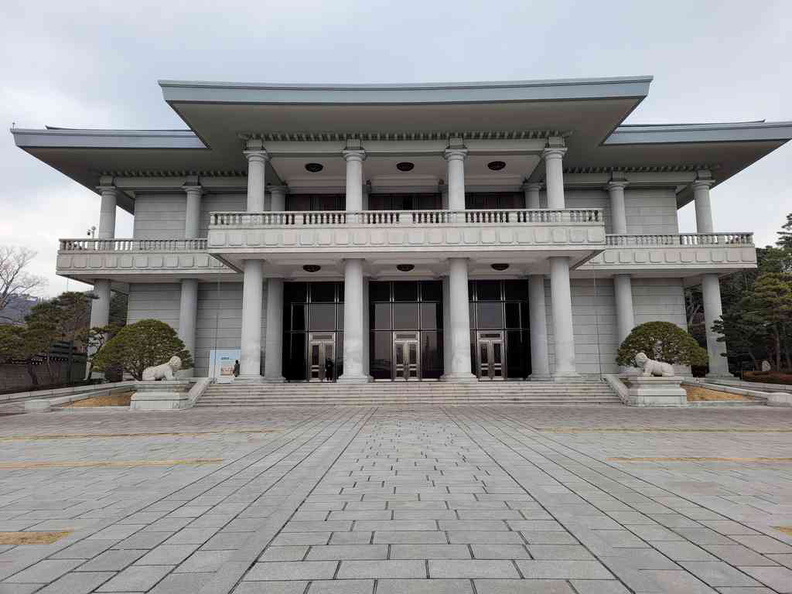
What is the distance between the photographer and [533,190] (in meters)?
30.0

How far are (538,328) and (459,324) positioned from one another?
23.0 feet

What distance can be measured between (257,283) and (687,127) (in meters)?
24.4

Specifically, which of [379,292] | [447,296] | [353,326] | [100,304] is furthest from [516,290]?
[100,304]

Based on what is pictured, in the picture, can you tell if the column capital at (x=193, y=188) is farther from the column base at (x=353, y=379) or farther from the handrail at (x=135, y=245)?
the column base at (x=353, y=379)

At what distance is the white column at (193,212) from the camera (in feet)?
98.6

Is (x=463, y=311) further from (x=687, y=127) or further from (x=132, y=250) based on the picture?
(x=132, y=250)

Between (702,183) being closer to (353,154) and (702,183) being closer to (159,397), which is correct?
(353,154)

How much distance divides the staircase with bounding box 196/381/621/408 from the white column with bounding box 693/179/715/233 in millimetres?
13743

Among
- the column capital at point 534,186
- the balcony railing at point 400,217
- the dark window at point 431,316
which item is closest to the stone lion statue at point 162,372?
the balcony railing at point 400,217

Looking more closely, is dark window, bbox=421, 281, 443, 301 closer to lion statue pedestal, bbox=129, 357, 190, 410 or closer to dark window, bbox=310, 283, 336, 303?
dark window, bbox=310, 283, 336, 303

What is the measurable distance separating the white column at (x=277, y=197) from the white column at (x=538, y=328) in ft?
51.1

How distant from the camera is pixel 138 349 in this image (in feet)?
72.8

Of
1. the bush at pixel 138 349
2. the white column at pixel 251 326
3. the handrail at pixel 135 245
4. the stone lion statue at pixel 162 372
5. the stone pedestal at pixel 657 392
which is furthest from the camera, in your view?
the handrail at pixel 135 245

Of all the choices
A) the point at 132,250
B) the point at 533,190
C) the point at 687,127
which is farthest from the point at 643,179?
the point at 132,250
